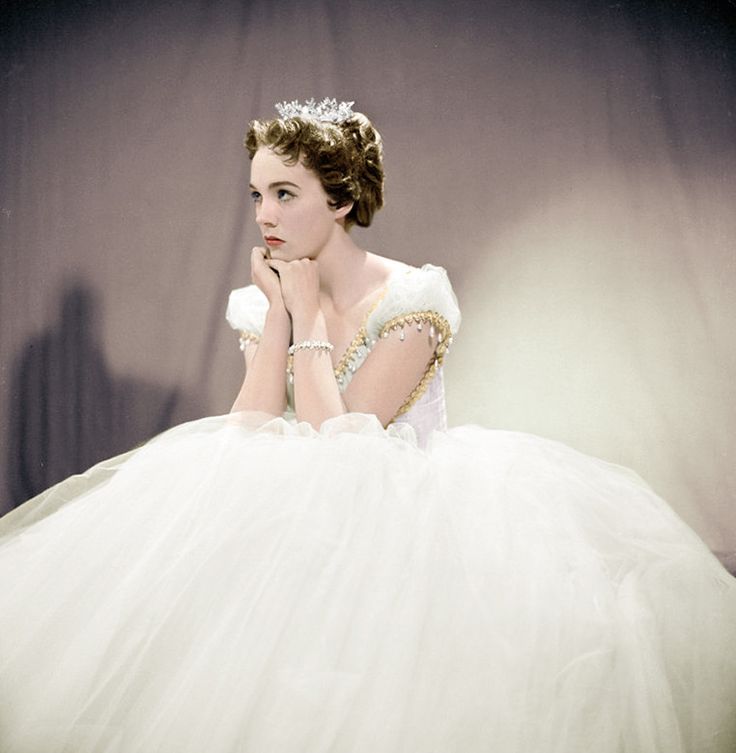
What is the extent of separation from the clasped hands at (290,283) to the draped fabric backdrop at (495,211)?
93 centimetres

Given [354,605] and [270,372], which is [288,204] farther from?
[354,605]

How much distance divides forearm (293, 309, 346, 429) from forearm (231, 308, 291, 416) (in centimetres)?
6

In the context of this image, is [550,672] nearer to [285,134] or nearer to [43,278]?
[285,134]

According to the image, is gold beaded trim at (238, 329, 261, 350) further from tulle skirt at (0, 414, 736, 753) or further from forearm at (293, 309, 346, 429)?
tulle skirt at (0, 414, 736, 753)

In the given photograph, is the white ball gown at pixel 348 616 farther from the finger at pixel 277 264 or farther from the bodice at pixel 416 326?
the finger at pixel 277 264

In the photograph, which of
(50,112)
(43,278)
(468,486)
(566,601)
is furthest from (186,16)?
(566,601)

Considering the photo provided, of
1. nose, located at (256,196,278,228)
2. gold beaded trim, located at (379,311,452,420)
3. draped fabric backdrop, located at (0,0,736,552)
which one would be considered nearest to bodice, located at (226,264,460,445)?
gold beaded trim, located at (379,311,452,420)

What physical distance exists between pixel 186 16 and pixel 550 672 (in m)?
2.29

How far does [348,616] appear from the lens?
0.97 meters

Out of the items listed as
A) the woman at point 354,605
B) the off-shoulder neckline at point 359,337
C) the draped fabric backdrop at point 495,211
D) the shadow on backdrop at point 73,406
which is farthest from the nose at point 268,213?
the shadow on backdrop at point 73,406

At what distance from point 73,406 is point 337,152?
1414mm

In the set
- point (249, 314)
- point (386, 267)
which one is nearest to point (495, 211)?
point (386, 267)

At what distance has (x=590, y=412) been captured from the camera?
2.54 m

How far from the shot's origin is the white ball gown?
90 cm
